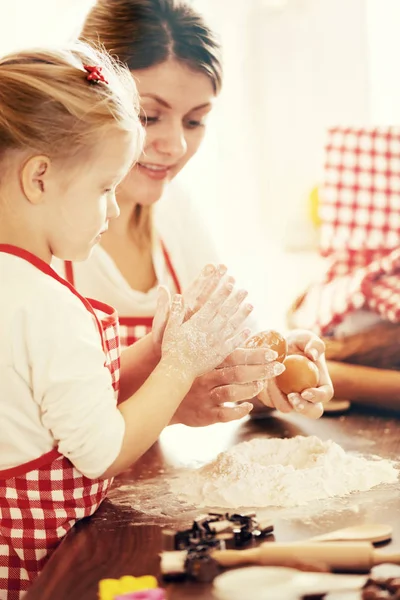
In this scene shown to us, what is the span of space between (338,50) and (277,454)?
8.06 feet

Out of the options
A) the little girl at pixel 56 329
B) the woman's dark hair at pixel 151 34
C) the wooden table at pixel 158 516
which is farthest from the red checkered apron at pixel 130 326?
the little girl at pixel 56 329

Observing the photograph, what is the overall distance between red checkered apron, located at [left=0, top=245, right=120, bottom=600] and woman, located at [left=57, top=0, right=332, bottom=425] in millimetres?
289

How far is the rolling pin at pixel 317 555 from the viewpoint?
0.81 metres

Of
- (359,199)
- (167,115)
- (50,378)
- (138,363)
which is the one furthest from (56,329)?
(359,199)

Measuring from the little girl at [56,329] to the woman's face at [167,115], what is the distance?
1.38 ft

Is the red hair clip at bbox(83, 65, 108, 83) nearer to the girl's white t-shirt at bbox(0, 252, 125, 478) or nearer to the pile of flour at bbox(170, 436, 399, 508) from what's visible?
the girl's white t-shirt at bbox(0, 252, 125, 478)

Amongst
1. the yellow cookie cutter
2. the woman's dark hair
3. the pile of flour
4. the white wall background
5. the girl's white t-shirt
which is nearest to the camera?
the yellow cookie cutter

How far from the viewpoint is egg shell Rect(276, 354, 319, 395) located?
3.88 ft

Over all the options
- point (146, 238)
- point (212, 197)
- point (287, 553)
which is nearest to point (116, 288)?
point (146, 238)

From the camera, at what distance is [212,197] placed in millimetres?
3170

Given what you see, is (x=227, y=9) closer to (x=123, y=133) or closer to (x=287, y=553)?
(x=123, y=133)

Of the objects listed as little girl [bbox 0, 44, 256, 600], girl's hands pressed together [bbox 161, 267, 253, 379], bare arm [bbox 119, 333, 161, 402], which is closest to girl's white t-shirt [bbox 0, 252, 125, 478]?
little girl [bbox 0, 44, 256, 600]

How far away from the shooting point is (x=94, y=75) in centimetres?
97

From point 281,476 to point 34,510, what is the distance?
0.97 ft
